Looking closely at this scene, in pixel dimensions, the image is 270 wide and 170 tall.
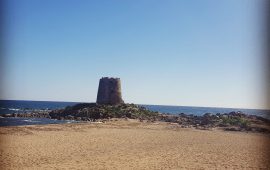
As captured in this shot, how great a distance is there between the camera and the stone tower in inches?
2707

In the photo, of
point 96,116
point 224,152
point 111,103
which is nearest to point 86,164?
point 224,152

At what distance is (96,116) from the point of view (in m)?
58.2

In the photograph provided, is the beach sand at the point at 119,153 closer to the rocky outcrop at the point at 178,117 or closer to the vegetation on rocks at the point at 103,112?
the rocky outcrop at the point at 178,117

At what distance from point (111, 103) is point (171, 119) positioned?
15.8 meters

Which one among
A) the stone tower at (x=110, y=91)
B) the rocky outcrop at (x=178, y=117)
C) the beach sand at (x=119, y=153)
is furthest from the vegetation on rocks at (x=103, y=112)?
the beach sand at (x=119, y=153)

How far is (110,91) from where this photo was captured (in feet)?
226

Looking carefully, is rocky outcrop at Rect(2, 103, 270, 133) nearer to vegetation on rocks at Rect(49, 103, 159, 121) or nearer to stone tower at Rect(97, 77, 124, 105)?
vegetation on rocks at Rect(49, 103, 159, 121)

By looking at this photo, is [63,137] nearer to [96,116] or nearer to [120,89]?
[96,116]

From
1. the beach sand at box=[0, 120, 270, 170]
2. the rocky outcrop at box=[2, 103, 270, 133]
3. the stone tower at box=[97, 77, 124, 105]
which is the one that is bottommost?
the beach sand at box=[0, 120, 270, 170]

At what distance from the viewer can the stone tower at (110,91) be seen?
6875 centimetres

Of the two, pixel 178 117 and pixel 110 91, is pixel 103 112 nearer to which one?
pixel 110 91

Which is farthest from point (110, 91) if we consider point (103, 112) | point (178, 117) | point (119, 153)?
point (119, 153)

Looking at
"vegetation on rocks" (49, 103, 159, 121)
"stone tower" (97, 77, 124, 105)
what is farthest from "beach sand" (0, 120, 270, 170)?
"stone tower" (97, 77, 124, 105)

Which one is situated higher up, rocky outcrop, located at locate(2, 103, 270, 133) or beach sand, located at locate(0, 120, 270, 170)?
rocky outcrop, located at locate(2, 103, 270, 133)
